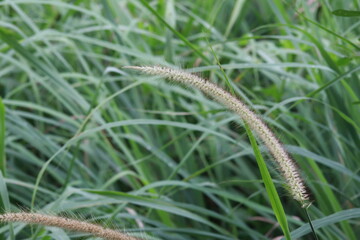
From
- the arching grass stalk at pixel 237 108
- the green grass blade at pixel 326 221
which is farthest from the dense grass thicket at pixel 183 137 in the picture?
the arching grass stalk at pixel 237 108

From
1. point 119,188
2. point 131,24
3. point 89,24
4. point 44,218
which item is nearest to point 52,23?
point 89,24

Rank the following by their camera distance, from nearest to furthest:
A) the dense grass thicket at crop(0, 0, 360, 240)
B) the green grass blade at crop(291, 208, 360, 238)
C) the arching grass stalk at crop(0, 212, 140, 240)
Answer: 1. the arching grass stalk at crop(0, 212, 140, 240)
2. the green grass blade at crop(291, 208, 360, 238)
3. the dense grass thicket at crop(0, 0, 360, 240)

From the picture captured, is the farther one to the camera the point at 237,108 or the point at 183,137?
the point at 183,137

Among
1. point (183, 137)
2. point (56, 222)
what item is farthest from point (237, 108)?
point (183, 137)

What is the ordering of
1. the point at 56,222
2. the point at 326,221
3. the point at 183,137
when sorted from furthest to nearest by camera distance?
the point at 183,137
the point at 326,221
the point at 56,222

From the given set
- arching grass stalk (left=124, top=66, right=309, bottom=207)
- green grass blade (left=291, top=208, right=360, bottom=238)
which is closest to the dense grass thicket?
green grass blade (left=291, top=208, right=360, bottom=238)

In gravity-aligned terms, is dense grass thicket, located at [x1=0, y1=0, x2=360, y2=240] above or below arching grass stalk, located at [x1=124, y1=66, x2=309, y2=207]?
below

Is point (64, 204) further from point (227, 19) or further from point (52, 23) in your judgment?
point (227, 19)

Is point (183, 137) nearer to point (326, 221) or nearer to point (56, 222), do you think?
point (326, 221)

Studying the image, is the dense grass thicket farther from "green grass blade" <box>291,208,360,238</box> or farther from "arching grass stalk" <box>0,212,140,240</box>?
"arching grass stalk" <box>0,212,140,240</box>
